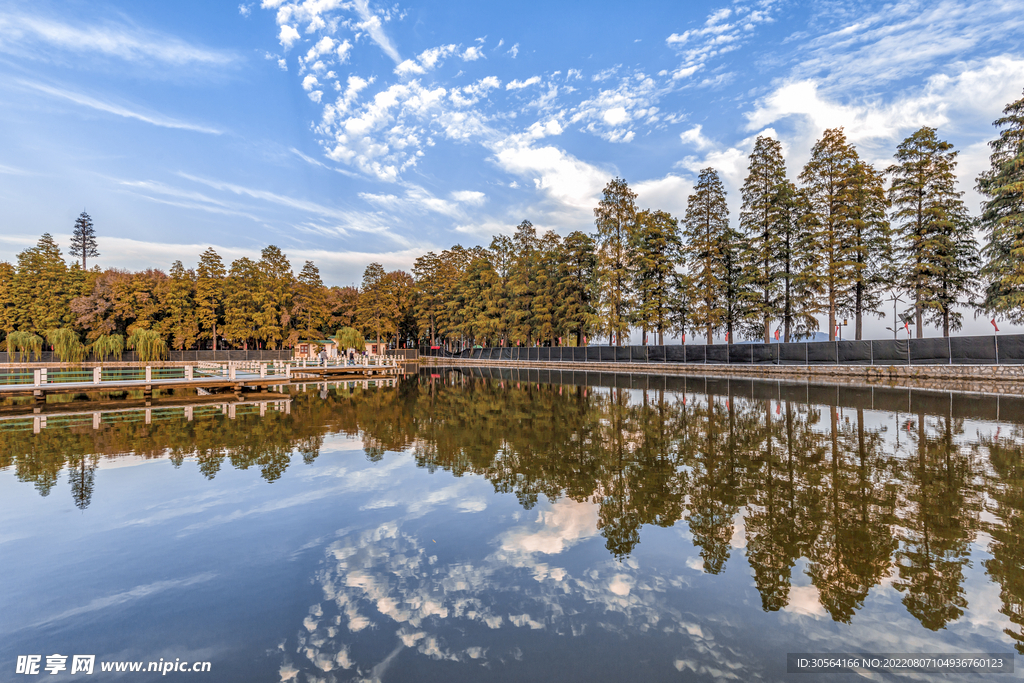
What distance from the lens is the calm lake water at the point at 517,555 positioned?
12.2 ft

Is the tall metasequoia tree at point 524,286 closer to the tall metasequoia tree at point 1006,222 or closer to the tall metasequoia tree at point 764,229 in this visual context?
the tall metasequoia tree at point 764,229

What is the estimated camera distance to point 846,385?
26.4 meters

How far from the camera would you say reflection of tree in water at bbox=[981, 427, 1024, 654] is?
164 inches

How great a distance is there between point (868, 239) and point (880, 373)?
513 inches

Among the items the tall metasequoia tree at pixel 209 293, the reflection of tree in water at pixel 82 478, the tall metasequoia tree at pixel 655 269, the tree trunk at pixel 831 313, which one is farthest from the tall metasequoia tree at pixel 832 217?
the tall metasequoia tree at pixel 209 293

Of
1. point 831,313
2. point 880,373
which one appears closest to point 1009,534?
point 880,373

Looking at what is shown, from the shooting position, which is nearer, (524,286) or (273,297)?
(524,286)

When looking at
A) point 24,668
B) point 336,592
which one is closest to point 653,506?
point 336,592

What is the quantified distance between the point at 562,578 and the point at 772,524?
9.90 feet

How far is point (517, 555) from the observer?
5422mm

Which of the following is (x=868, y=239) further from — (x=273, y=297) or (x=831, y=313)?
(x=273, y=297)

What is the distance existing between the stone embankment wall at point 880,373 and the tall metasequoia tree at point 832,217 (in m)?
7.09

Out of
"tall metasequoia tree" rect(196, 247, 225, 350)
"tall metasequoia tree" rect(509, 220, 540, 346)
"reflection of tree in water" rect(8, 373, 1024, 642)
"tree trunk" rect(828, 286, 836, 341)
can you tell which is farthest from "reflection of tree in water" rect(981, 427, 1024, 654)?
"tall metasequoia tree" rect(196, 247, 225, 350)

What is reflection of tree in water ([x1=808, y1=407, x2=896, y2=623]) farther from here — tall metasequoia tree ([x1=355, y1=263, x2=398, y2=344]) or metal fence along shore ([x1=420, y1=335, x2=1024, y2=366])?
tall metasequoia tree ([x1=355, y1=263, x2=398, y2=344])
